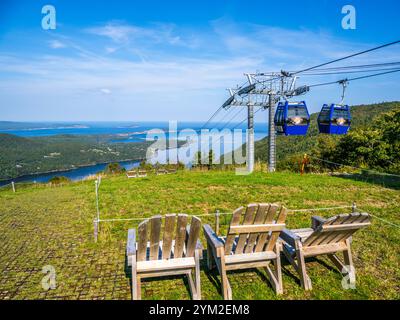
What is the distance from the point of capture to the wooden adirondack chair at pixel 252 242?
10.7ft

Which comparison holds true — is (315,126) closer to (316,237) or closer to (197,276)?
(316,237)

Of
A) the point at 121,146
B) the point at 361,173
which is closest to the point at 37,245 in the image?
the point at 361,173

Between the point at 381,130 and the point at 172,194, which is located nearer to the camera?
the point at 172,194

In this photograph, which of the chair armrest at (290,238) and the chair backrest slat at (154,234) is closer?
the chair backrest slat at (154,234)

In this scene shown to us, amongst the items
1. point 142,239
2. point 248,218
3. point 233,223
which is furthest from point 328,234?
point 142,239

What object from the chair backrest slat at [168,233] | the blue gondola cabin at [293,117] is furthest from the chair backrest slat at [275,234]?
the blue gondola cabin at [293,117]

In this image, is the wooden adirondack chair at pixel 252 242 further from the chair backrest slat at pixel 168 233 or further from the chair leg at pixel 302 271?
the chair backrest slat at pixel 168 233

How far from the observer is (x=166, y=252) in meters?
3.36

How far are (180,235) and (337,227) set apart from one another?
1.99m

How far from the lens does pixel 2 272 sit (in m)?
4.10

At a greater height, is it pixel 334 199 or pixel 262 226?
pixel 262 226
